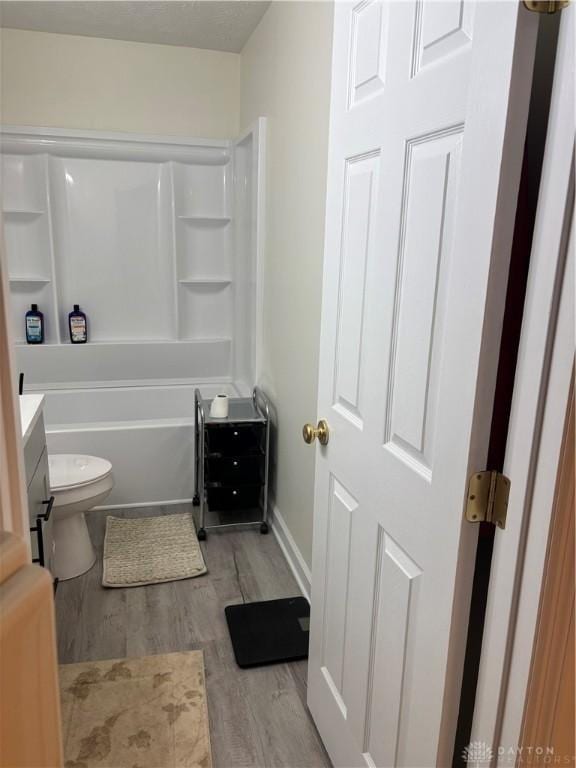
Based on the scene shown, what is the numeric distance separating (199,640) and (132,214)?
8.90ft

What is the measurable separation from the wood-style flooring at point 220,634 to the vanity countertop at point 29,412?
839 millimetres

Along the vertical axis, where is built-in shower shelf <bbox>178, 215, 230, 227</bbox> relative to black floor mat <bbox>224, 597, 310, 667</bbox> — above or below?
above

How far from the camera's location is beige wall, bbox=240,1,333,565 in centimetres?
230

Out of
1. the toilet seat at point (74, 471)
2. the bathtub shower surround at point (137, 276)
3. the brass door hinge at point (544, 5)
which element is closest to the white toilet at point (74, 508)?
the toilet seat at point (74, 471)

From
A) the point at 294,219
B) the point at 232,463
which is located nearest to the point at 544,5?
the point at 294,219

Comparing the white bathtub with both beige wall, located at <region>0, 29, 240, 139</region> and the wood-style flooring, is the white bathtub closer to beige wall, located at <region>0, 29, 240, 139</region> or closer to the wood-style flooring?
the wood-style flooring

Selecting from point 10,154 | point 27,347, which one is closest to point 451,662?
point 27,347

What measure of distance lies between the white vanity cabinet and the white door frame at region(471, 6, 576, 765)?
1445 mm

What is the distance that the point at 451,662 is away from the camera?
1.08 meters

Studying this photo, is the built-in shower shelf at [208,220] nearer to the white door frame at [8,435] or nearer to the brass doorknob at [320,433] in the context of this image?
the brass doorknob at [320,433]

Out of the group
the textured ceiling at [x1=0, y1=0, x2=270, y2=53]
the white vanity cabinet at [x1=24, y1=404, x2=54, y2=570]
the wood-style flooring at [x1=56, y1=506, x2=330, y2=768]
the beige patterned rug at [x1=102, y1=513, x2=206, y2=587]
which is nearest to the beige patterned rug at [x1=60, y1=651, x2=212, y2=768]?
the wood-style flooring at [x1=56, y1=506, x2=330, y2=768]

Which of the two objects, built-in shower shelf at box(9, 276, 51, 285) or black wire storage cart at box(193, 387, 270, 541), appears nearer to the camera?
black wire storage cart at box(193, 387, 270, 541)

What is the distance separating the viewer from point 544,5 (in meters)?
0.81

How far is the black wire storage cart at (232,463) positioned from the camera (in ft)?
9.91
